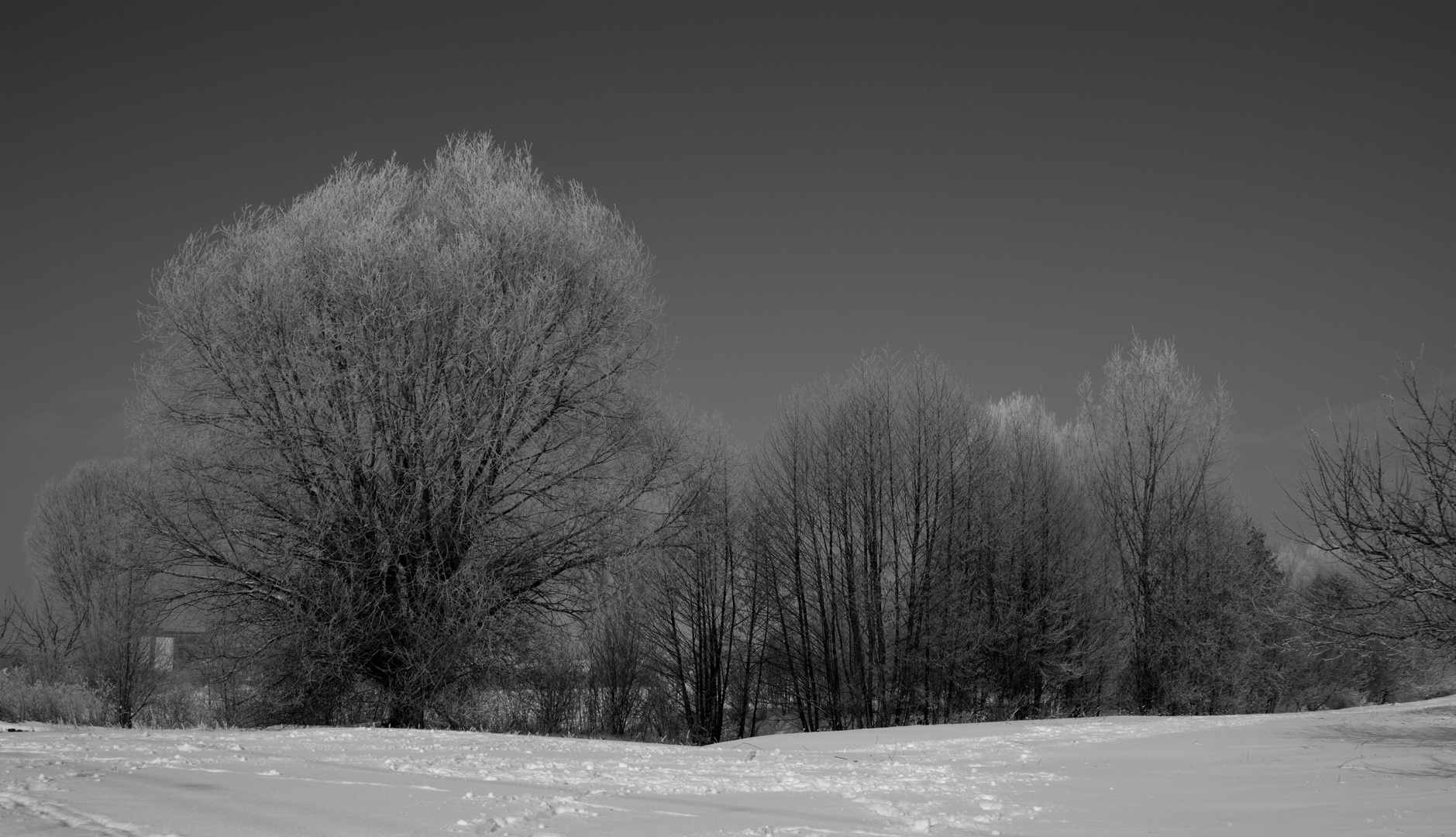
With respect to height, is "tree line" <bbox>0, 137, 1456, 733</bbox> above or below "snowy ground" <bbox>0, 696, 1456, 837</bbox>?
above

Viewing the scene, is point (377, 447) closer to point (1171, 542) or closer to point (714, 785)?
point (714, 785)

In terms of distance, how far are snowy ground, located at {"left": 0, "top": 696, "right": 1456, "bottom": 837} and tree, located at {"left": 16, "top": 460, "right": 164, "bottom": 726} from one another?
769cm

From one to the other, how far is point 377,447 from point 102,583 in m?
14.6

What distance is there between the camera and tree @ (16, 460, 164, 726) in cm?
1617

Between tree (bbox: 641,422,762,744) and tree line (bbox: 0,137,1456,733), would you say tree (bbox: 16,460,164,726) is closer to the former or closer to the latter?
tree line (bbox: 0,137,1456,733)

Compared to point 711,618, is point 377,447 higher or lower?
higher

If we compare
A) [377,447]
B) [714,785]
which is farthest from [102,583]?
[714,785]

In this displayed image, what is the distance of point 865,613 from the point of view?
23578mm

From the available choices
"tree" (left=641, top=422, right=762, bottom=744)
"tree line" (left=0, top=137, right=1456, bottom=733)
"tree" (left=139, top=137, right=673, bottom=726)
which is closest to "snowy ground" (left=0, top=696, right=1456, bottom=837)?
"tree line" (left=0, top=137, right=1456, bottom=733)

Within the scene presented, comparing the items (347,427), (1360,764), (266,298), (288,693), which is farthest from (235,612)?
(1360,764)

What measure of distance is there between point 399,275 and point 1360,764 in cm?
1416

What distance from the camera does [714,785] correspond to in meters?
6.79

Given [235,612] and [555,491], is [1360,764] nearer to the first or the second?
[555,491]

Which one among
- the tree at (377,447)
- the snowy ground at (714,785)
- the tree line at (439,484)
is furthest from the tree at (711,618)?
the snowy ground at (714,785)
